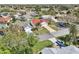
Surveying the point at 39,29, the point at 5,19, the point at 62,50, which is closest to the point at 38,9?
the point at 39,29

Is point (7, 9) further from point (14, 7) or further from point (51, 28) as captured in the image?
point (51, 28)

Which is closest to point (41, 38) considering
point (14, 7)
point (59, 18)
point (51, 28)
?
point (51, 28)

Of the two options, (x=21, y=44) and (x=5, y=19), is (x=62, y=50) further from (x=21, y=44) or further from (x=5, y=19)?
(x=5, y=19)

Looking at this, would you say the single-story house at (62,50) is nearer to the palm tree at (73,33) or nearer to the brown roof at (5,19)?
the palm tree at (73,33)

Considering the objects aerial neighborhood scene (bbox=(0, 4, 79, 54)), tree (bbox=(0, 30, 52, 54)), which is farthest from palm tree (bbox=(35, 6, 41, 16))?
tree (bbox=(0, 30, 52, 54))

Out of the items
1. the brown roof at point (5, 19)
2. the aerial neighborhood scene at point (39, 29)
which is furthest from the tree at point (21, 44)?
the brown roof at point (5, 19)

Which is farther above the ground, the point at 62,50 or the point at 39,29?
the point at 39,29
